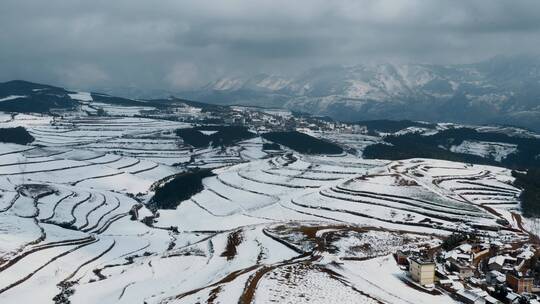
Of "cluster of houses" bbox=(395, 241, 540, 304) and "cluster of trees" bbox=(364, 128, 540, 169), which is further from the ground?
"cluster of houses" bbox=(395, 241, 540, 304)

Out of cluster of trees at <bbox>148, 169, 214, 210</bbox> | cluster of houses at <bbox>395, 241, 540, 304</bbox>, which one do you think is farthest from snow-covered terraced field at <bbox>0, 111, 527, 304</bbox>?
cluster of houses at <bbox>395, 241, 540, 304</bbox>

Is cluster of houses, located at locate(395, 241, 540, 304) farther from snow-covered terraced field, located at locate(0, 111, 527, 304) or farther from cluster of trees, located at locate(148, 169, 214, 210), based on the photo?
cluster of trees, located at locate(148, 169, 214, 210)

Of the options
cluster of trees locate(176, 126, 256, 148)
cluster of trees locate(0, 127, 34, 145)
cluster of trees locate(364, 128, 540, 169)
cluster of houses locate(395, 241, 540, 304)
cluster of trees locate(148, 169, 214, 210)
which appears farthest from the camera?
cluster of trees locate(176, 126, 256, 148)

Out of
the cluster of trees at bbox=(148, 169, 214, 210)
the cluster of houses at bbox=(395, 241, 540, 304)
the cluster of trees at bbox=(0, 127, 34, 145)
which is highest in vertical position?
the cluster of houses at bbox=(395, 241, 540, 304)

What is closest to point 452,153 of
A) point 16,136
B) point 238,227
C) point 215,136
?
point 215,136

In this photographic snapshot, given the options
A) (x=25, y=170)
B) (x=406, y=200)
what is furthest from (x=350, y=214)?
(x=25, y=170)

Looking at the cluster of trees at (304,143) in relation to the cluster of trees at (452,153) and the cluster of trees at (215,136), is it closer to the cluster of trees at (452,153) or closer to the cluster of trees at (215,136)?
the cluster of trees at (215,136)

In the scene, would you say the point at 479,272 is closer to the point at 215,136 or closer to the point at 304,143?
the point at 304,143
